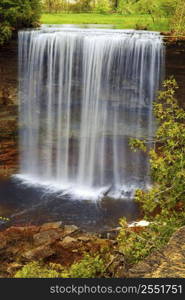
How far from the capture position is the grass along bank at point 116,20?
94.1ft

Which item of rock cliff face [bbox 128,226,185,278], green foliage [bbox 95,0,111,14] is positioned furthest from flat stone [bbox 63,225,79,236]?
green foliage [bbox 95,0,111,14]

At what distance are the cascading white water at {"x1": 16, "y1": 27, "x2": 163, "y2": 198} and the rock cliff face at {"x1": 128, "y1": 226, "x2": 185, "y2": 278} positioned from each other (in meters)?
15.9

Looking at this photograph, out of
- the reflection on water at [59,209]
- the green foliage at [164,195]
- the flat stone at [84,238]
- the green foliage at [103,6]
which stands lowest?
the reflection on water at [59,209]

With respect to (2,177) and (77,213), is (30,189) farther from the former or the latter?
(77,213)

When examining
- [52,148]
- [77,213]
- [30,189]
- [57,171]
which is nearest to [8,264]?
[77,213]

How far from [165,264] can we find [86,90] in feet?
65.4

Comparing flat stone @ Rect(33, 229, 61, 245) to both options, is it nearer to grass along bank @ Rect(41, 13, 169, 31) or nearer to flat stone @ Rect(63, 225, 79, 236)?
flat stone @ Rect(63, 225, 79, 236)

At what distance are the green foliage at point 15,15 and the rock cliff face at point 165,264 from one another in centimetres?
2039

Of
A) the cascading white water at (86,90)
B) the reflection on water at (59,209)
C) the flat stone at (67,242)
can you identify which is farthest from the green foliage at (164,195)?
the cascading white water at (86,90)

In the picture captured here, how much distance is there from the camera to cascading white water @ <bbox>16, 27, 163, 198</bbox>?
23703 millimetres

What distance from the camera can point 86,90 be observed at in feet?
83.6

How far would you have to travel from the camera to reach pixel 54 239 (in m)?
13.7

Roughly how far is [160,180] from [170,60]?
603 inches

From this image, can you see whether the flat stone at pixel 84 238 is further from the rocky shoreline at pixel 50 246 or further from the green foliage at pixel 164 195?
the green foliage at pixel 164 195
